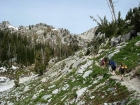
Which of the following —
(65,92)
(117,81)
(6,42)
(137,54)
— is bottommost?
(65,92)

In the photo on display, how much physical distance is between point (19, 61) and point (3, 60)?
9442 millimetres

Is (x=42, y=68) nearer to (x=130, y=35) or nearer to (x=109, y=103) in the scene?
(x=130, y=35)

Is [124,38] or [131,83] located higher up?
[124,38]

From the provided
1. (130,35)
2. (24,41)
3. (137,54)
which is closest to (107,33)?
(130,35)

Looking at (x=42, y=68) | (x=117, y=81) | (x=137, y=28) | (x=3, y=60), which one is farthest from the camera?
(x=3, y=60)

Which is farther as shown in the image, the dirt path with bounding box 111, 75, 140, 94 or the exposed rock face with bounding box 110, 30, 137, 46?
the exposed rock face with bounding box 110, 30, 137, 46

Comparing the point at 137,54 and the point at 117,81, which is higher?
the point at 137,54

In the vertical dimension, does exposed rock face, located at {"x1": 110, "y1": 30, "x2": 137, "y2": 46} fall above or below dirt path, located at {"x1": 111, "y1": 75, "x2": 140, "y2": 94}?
above

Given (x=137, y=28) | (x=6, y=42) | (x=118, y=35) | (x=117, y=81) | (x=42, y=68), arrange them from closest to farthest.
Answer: (x=117, y=81) < (x=137, y=28) < (x=118, y=35) < (x=42, y=68) < (x=6, y=42)

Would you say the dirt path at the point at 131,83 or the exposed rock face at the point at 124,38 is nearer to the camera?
the dirt path at the point at 131,83

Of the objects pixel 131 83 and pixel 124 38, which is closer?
pixel 131 83

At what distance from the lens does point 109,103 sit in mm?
17234

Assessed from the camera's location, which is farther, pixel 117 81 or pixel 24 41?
pixel 24 41

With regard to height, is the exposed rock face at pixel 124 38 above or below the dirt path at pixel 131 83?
above
